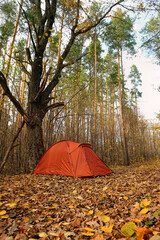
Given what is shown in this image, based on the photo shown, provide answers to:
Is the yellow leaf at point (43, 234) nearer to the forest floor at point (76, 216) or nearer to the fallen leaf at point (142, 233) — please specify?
the forest floor at point (76, 216)

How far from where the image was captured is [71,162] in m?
5.42

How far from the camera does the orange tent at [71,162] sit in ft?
17.3

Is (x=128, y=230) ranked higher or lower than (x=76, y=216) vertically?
higher

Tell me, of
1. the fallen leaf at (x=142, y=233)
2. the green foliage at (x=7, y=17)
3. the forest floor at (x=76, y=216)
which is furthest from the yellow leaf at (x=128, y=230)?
the green foliage at (x=7, y=17)

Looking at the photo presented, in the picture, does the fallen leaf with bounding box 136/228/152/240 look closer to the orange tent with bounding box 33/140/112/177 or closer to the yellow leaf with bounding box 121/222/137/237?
the yellow leaf with bounding box 121/222/137/237

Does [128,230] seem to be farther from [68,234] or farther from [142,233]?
[68,234]

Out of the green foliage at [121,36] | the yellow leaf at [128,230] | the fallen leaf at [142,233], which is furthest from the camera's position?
the green foliage at [121,36]

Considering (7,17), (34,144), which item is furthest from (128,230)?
(7,17)

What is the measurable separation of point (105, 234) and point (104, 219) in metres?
0.34

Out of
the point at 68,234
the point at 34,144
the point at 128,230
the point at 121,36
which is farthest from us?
the point at 121,36

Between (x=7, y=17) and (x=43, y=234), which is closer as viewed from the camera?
(x=43, y=234)

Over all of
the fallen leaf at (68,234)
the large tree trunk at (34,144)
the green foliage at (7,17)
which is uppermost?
the green foliage at (7,17)

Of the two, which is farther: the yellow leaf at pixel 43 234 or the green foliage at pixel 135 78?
the green foliage at pixel 135 78

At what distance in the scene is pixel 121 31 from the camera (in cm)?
1154
